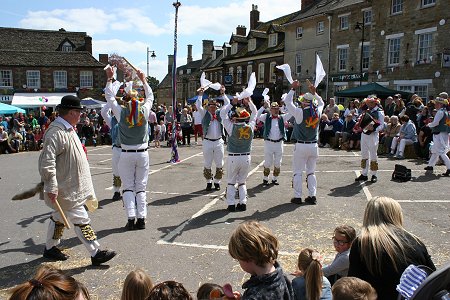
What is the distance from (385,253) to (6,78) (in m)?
44.6

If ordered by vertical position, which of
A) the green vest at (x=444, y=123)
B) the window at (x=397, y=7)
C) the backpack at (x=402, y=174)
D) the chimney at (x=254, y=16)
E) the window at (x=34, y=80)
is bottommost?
the backpack at (x=402, y=174)

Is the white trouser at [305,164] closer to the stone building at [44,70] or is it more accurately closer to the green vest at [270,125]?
the green vest at [270,125]

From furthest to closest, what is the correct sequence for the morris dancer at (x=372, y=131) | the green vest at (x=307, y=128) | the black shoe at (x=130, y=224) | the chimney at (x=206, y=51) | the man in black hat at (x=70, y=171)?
the chimney at (x=206, y=51) → the morris dancer at (x=372, y=131) → the green vest at (x=307, y=128) → the black shoe at (x=130, y=224) → the man in black hat at (x=70, y=171)

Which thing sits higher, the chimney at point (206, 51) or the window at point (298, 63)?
the chimney at point (206, 51)

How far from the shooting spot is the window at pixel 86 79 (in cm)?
4144

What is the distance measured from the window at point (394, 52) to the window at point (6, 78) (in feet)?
118

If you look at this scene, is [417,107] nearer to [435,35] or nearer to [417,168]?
[417,168]

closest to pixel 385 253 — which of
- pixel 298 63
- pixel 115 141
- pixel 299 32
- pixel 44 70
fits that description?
pixel 115 141

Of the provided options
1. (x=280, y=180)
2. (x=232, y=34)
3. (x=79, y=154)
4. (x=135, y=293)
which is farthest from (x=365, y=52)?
(x=135, y=293)

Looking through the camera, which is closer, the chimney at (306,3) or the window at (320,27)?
the window at (320,27)

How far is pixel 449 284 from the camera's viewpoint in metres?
1.71

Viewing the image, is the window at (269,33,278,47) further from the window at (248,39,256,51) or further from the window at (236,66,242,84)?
the window at (236,66,242,84)

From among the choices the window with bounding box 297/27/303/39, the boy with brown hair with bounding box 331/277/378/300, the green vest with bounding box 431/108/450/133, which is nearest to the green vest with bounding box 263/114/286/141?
the green vest with bounding box 431/108/450/133

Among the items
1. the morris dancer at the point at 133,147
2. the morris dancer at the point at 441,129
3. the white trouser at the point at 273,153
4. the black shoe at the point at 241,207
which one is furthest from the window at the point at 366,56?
the morris dancer at the point at 133,147
